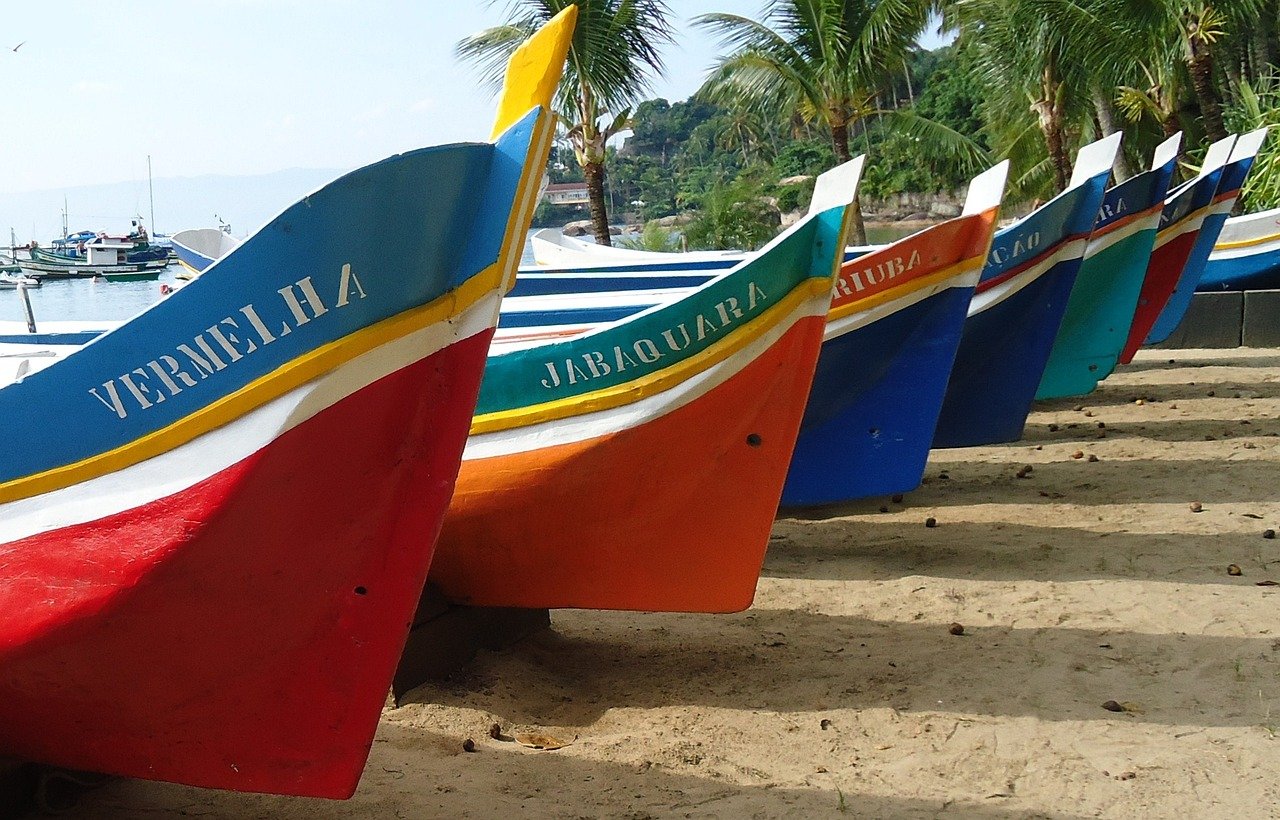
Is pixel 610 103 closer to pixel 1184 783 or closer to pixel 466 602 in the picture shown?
pixel 466 602

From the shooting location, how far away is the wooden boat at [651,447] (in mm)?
3953

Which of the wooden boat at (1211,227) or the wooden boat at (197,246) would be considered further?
the wooden boat at (1211,227)

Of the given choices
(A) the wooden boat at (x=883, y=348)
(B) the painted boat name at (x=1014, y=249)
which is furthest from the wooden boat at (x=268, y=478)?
(B) the painted boat name at (x=1014, y=249)

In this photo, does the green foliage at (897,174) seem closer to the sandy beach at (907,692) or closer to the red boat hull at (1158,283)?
the red boat hull at (1158,283)

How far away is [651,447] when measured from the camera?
3998 millimetres

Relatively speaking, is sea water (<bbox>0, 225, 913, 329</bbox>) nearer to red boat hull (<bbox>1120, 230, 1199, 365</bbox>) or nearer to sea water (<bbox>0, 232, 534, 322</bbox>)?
sea water (<bbox>0, 232, 534, 322</bbox>)

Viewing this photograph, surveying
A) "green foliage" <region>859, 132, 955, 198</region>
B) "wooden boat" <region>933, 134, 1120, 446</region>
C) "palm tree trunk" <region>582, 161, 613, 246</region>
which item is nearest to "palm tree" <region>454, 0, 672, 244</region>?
"palm tree trunk" <region>582, 161, 613, 246</region>

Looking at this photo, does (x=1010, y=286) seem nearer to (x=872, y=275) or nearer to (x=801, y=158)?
(x=872, y=275)

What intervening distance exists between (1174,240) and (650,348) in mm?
7049

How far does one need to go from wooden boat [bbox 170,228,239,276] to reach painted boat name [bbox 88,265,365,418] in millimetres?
6301

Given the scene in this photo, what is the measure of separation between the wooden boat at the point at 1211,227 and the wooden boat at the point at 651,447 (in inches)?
273

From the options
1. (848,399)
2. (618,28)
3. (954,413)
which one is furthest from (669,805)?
(618,28)

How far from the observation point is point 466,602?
4246 millimetres

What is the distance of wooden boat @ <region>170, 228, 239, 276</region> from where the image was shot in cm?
866
